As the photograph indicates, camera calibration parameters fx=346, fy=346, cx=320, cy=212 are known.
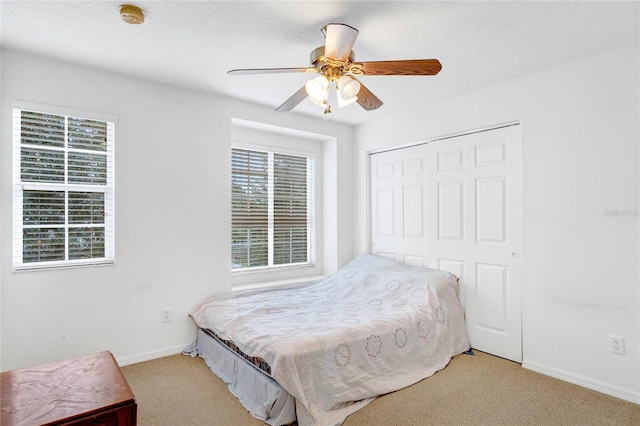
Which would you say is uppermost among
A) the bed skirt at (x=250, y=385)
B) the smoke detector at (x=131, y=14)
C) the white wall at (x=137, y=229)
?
the smoke detector at (x=131, y=14)

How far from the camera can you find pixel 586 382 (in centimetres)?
263

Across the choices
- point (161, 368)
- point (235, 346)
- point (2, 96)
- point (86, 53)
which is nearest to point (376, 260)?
→ point (235, 346)

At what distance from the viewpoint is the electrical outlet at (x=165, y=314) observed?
3188mm

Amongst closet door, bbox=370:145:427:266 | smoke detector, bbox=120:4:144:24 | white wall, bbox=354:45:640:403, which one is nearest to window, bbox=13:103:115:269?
smoke detector, bbox=120:4:144:24

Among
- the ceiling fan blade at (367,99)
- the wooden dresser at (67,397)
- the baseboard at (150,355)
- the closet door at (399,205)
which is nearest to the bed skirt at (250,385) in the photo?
the baseboard at (150,355)

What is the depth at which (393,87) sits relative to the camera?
330 centimetres

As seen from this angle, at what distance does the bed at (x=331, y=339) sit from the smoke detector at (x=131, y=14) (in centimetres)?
217

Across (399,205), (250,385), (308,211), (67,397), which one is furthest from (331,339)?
(308,211)

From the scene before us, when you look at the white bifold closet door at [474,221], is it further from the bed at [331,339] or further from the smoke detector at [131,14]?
the smoke detector at [131,14]

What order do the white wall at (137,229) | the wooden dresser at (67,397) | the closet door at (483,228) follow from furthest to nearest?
the closet door at (483,228)
the white wall at (137,229)
the wooden dresser at (67,397)

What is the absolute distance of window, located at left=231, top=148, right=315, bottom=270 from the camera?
13.5 ft

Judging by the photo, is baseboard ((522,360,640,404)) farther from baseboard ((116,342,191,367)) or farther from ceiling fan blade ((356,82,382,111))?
baseboard ((116,342,191,367))

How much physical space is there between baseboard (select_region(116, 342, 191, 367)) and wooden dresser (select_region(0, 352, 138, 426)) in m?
1.11

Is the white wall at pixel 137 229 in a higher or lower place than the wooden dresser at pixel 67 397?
higher
